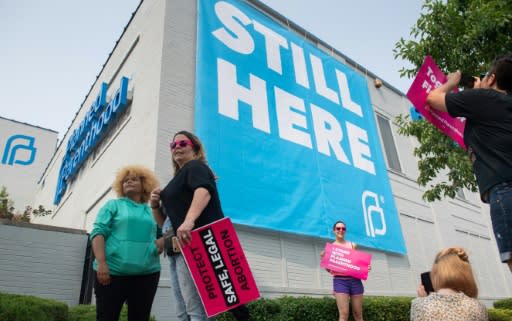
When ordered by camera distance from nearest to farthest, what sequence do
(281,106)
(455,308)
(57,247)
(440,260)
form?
1. (455,308)
2. (440,260)
3. (57,247)
4. (281,106)

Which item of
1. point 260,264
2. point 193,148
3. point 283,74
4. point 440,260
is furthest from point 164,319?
point 283,74

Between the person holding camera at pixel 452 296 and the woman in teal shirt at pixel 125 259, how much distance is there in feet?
6.40

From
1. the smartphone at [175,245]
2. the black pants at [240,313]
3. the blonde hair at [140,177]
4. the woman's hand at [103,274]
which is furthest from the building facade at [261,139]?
the black pants at [240,313]

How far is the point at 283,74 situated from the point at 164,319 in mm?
7233

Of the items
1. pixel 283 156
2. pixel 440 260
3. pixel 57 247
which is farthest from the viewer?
pixel 283 156

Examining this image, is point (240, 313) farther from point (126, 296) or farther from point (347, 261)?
point (347, 261)

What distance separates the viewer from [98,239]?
110 inches

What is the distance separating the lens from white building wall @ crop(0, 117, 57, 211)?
16.3 metres

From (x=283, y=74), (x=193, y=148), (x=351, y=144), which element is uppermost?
(x=283, y=74)

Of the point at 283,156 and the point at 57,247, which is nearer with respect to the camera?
the point at 57,247

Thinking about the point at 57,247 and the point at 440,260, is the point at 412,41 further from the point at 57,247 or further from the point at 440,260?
the point at 57,247

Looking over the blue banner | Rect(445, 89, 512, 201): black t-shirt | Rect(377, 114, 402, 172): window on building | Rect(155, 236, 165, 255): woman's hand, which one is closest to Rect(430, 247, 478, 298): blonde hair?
Rect(445, 89, 512, 201): black t-shirt

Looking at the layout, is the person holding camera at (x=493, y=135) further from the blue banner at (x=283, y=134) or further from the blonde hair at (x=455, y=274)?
the blue banner at (x=283, y=134)

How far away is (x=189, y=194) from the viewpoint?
2531 millimetres
